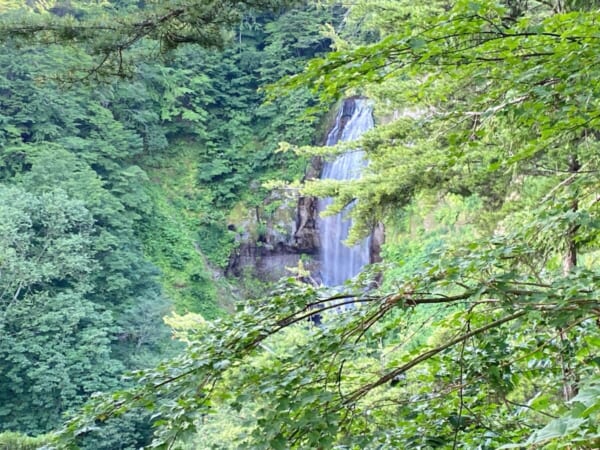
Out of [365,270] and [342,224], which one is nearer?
[365,270]

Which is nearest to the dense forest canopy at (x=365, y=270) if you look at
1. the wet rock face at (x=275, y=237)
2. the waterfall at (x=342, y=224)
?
the wet rock face at (x=275, y=237)

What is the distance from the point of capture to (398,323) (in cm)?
167

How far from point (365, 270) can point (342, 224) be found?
11596 mm

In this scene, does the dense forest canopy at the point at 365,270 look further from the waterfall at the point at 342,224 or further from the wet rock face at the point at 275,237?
the waterfall at the point at 342,224

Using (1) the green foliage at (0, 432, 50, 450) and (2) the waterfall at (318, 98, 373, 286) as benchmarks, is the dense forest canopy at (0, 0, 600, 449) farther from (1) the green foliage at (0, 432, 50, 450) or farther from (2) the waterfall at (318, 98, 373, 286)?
(2) the waterfall at (318, 98, 373, 286)

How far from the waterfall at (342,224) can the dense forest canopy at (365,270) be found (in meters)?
1.33

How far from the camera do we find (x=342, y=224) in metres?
13.3

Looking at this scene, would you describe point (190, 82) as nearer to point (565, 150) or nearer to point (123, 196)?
point (123, 196)

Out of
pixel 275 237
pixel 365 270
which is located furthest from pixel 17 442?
pixel 365 270

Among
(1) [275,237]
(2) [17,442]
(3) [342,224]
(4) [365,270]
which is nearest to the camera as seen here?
(4) [365,270]

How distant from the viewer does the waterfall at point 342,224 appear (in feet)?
41.9

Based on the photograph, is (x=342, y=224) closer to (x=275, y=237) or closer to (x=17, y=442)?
(x=275, y=237)

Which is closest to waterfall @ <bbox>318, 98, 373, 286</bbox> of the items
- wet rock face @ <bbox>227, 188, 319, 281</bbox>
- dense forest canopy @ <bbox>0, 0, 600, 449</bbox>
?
wet rock face @ <bbox>227, 188, 319, 281</bbox>

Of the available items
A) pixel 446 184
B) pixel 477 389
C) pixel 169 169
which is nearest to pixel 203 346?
pixel 477 389
